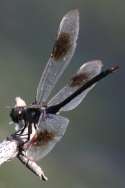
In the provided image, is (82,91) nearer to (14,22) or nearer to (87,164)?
(87,164)

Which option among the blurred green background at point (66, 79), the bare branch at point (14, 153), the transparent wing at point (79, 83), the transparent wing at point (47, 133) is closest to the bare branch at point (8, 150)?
the bare branch at point (14, 153)

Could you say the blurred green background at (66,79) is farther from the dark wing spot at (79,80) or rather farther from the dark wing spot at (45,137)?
the dark wing spot at (45,137)

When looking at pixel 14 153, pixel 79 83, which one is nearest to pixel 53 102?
pixel 79 83

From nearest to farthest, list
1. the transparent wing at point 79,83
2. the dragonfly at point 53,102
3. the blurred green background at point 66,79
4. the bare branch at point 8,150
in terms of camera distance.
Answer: the bare branch at point 8,150, the dragonfly at point 53,102, the transparent wing at point 79,83, the blurred green background at point 66,79

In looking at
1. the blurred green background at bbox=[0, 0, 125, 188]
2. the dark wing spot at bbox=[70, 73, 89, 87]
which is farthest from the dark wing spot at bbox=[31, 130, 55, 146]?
the blurred green background at bbox=[0, 0, 125, 188]

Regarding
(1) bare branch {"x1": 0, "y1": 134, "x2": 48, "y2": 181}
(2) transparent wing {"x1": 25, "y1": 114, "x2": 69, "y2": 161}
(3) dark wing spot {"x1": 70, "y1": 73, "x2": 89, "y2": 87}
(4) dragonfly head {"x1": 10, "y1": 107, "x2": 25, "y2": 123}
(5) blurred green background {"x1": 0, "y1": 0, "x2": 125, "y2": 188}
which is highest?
(5) blurred green background {"x1": 0, "y1": 0, "x2": 125, "y2": 188}

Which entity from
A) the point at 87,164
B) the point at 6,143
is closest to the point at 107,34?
the point at 87,164

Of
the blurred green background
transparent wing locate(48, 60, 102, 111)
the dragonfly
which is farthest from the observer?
the blurred green background

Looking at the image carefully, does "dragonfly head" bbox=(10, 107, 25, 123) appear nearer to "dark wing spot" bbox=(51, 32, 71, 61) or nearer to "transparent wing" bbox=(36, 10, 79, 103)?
"transparent wing" bbox=(36, 10, 79, 103)
